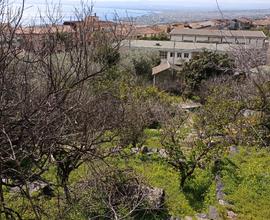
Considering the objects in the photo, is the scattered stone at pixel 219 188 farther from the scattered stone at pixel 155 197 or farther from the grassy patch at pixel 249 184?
the scattered stone at pixel 155 197

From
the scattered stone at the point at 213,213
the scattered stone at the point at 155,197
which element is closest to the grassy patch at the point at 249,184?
the scattered stone at the point at 213,213

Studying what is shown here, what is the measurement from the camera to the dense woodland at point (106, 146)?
3.51 m

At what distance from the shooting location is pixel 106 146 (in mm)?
9258

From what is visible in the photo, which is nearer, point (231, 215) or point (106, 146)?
point (231, 215)

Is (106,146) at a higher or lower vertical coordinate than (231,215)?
higher

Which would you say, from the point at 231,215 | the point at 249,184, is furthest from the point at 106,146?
the point at 231,215

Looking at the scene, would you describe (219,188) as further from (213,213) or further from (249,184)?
(213,213)

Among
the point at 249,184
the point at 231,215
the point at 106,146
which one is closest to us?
the point at 231,215

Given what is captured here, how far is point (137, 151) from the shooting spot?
10.2 meters

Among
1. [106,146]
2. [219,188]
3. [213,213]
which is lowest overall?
[219,188]

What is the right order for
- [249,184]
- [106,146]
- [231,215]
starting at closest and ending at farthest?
[231,215]
[249,184]
[106,146]

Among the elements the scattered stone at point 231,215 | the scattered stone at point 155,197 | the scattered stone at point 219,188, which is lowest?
the scattered stone at point 219,188

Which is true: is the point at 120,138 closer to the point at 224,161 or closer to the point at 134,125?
the point at 134,125

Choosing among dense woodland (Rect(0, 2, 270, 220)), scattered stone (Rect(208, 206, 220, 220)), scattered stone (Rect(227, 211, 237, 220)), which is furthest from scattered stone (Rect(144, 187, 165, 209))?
scattered stone (Rect(227, 211, 237, 220))
